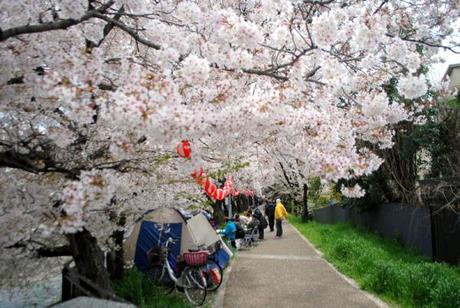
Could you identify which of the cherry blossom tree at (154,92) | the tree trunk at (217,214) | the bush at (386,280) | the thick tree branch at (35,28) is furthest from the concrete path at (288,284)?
the tree trunk at (217,214)

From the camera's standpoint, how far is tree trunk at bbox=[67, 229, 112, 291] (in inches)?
256

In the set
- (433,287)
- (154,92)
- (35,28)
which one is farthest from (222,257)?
(154,92)

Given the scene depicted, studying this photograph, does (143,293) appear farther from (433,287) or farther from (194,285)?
(433,287)

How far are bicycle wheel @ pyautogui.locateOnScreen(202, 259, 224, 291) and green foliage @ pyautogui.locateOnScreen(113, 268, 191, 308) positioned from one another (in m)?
0.91

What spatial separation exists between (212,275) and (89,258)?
14.9 feet

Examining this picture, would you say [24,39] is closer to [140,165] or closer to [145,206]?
[140,165]

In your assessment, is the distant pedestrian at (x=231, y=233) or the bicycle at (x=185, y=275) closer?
the bicycle at (x=185, y=275)

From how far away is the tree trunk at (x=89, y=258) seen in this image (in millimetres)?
6512

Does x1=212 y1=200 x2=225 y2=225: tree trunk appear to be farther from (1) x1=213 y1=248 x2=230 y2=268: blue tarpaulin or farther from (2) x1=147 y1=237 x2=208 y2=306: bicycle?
(2) x1=147 y1=237 x2=208 y2=306: bicycle

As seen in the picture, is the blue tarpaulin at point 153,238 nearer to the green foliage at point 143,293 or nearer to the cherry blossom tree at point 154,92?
the green foliage at point 143,293

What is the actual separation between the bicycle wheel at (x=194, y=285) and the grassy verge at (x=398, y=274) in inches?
135

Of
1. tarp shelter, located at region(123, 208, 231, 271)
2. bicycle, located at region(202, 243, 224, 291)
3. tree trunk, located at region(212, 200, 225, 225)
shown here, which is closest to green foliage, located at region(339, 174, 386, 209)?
tarp shelter, located at region(123, 208, 231, 271)

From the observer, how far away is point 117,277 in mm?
10078

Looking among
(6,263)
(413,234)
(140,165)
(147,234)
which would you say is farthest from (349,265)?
(6,263)
